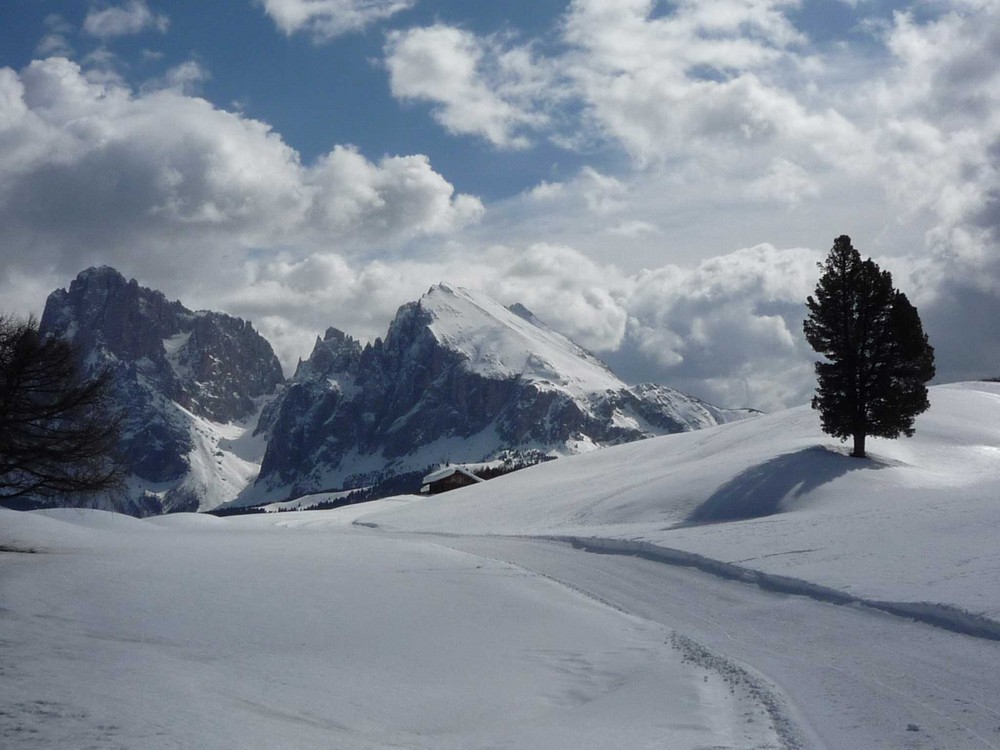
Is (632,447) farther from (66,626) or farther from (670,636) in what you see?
(66,626)

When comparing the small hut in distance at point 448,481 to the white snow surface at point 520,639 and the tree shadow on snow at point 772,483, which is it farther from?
the white snow surface at point 520,639

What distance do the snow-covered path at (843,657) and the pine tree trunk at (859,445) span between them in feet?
74.4

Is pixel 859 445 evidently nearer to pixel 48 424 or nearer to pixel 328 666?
pixel 48 424

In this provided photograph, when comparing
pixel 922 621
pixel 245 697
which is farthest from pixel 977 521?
pixel 245 697

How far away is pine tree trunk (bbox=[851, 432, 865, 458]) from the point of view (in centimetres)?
4447

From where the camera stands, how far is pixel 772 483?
41000mm

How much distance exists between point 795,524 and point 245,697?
80.2 ft

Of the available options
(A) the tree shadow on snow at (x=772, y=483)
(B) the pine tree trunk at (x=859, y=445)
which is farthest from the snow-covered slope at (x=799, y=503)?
(B) the pine tree trunk at (x=859, y=445)

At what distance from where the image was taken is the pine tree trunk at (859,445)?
4447cm

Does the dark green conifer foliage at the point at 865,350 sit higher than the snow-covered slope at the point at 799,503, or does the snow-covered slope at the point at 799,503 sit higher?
the dark green conifer foliage at the point at 865,350

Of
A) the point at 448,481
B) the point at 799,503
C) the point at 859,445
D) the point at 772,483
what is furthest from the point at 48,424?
the point at 448,481

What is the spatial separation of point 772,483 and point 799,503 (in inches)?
122

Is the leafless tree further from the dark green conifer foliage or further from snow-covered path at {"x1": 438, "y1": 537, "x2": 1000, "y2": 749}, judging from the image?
the dark green conifer foliage

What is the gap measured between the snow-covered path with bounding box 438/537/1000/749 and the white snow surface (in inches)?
2.4
